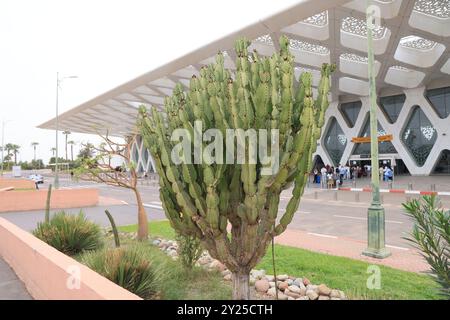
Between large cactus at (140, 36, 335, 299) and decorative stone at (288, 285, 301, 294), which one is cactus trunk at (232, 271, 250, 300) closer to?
large cactus at (140, 36, 335, 299)

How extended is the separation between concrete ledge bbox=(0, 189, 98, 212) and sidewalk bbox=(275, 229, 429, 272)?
12321 mm

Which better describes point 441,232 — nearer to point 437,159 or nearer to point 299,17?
point 299,17

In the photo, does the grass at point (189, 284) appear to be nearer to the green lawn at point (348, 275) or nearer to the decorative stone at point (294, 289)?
the green lawn at point (348, 275)

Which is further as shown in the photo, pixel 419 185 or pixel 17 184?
pixel 17 184

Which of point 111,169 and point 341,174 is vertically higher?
point 111,169

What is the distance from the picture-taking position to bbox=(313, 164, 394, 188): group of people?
23673 millimetres

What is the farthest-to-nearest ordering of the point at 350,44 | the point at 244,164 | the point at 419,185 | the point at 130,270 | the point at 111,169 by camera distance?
the point at 350,44 → the point at 419,185 → the point at 111,169 → the point at 130,270 → the point at 244,164

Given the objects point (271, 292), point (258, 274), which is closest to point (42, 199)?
point (258, 274)

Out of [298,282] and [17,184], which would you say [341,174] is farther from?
[17,184]

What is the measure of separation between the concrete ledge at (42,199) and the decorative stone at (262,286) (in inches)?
575

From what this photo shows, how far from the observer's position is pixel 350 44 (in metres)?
21.4

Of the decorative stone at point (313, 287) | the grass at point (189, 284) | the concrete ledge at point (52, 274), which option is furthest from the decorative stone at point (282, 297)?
the concrete ledge at point (52, 274)

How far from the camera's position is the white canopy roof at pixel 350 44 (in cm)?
1727

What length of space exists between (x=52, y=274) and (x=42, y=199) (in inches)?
576
